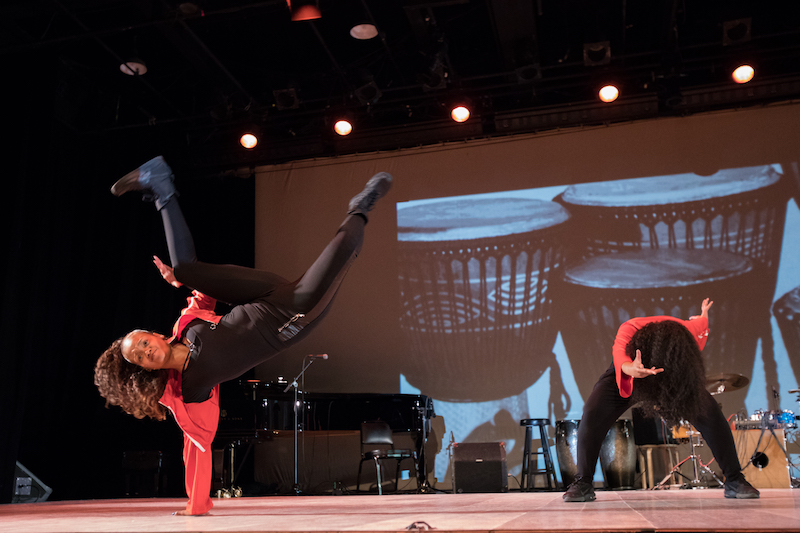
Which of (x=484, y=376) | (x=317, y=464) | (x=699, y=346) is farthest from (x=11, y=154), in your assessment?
(x=699, y=346)

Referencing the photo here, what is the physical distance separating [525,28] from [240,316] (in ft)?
14.8

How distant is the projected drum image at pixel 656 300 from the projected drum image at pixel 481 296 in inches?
10.7

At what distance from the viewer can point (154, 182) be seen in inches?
110

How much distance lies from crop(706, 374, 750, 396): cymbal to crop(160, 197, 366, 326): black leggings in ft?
12.3

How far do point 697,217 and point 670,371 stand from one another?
14.8 feet

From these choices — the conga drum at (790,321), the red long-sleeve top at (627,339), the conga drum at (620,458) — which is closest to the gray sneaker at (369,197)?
the red long-sleeve top at (627,339)

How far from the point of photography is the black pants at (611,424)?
9.14 ft

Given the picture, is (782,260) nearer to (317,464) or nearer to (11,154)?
(317,464)

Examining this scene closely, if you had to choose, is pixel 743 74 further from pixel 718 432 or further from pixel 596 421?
pixel 596 421

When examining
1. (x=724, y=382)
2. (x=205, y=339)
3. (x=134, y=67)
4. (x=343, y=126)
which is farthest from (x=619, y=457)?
(x=134, y=67)

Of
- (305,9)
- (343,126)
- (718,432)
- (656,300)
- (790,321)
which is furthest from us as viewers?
(343,126)

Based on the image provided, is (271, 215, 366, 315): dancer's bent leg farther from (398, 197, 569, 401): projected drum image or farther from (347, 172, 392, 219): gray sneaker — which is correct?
(398, 197, 569, 401): projected drum image

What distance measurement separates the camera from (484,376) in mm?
7004

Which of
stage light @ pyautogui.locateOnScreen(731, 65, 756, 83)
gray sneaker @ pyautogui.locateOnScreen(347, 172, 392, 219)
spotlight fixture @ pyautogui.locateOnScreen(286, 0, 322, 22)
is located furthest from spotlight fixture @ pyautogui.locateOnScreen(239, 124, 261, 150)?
stage light @ pyautogui.locateOnScreen(731, 65, 756, 83)
